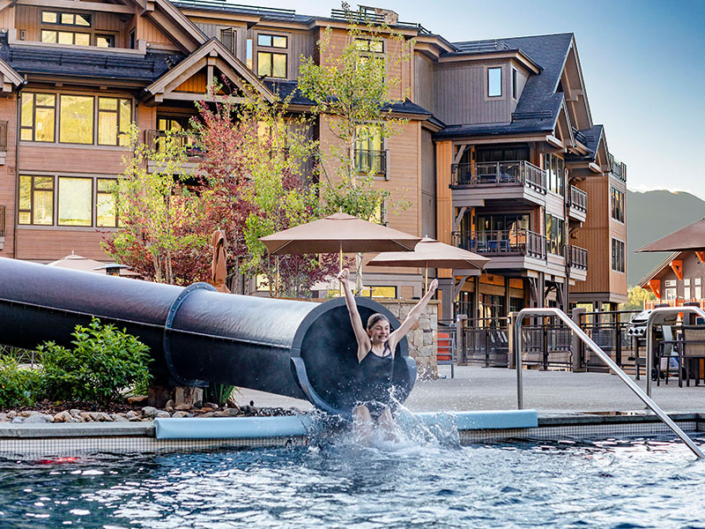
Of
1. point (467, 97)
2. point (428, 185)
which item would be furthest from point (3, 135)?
point (467, 97)

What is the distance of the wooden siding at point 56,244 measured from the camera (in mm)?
29359

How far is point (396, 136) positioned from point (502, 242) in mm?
7243

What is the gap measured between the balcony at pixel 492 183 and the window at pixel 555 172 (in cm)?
308

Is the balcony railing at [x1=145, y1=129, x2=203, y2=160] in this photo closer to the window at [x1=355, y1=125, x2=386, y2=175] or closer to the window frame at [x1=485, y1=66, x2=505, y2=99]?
the window at [x1=355, y1=125, x2=386, y2=175]

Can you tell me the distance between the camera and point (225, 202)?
1028 inches

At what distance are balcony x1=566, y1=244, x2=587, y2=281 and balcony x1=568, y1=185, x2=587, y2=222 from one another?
5.15 feet

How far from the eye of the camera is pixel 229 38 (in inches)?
1359

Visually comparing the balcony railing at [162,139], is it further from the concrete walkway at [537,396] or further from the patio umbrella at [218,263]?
the patio umbrella at [218,263]

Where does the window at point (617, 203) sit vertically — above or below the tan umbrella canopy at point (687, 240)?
above

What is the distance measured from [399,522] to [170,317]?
15.5ft

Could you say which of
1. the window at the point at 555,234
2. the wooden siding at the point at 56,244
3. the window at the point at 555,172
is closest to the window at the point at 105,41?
the wooden siding at the point at 56,244

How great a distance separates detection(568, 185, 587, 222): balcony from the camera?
45.4 m

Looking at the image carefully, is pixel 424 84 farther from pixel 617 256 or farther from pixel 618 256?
pixel 618 256

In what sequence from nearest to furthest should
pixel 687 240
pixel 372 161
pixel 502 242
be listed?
pixel 687 240, pixel 372 161, pixel 502 242
